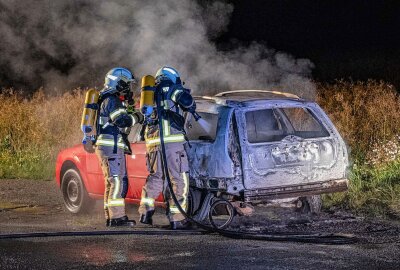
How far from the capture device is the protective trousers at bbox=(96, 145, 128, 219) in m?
9.23

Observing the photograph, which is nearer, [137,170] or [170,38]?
[137,170]

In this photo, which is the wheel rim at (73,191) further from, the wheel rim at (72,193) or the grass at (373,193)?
the grass at (373,193)

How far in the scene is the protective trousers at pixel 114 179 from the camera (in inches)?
363

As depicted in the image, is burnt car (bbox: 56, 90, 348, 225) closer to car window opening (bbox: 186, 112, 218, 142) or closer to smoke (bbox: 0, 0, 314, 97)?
car window opening (bbox: 186, 112, 218, 142)

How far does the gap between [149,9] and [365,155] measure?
4.28 metres

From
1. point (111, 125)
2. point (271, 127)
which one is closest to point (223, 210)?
point (271, 127)

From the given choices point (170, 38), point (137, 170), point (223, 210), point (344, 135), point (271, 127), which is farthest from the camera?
point (170, 38)

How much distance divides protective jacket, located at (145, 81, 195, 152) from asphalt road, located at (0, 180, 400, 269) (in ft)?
3.53

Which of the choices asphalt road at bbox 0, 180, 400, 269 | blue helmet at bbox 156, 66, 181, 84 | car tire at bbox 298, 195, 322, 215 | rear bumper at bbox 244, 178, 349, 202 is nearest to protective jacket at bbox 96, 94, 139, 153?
blue helmet at bbox 156, 66, 181, 84

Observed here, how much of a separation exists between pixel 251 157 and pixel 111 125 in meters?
1.68

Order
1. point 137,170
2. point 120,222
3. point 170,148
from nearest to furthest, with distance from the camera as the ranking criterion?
1. point 170,148
2. point 120,222
3. point 137,170

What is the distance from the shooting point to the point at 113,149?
926 centimetres

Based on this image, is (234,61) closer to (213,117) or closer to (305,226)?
(213,117)

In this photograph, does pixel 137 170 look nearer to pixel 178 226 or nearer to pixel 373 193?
pixel 178 226
